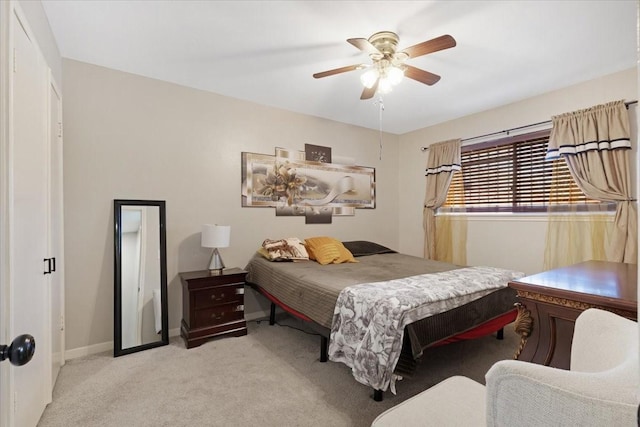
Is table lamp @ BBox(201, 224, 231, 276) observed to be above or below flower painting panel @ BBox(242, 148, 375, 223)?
below

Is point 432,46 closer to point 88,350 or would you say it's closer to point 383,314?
point 383,314

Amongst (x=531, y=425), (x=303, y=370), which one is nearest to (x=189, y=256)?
(x=303, y=370)

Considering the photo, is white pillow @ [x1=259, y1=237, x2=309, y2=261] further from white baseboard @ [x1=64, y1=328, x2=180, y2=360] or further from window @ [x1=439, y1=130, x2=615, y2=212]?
window @ [x1=439, y1=130, x2=615, y2=212]

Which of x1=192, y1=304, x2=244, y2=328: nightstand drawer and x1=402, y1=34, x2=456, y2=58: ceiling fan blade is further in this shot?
x1=192, y1=304, x2=244, y2=328: nightstand drawer

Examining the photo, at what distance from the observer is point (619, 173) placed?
2.66 metres

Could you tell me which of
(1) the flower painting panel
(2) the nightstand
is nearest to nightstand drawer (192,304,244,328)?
(2) the nightstand

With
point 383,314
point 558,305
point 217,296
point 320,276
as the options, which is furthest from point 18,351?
point 217,296

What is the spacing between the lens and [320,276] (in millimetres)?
2574

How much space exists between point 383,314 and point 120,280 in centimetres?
232

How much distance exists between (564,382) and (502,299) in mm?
2068

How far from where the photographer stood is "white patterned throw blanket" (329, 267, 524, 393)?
171cm

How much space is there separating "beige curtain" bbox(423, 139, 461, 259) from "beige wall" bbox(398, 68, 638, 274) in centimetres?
17

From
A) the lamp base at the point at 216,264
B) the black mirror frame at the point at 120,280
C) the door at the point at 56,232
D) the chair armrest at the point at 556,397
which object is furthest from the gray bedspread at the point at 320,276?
the door at the point at 56,232

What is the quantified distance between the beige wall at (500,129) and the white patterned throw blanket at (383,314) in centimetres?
146
